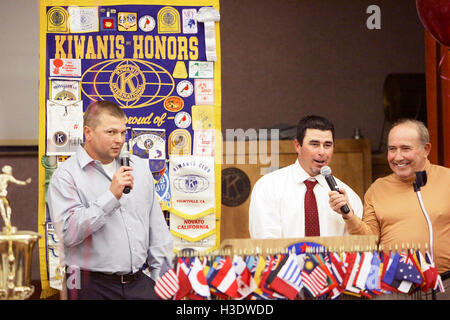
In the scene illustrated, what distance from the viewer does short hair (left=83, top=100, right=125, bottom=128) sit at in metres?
3.27

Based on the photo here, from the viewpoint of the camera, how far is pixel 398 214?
3043 millimetres

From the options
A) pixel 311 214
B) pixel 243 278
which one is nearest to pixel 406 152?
pixel 311 214

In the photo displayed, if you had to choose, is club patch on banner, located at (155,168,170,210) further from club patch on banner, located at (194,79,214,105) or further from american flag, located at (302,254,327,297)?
american flag, located at (302,254,327,297)

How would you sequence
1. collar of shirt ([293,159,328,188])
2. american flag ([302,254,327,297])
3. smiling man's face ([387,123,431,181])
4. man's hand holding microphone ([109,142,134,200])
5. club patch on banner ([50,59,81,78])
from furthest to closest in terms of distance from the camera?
club patch on banner ([50,59,81,78]) < collar of shirt ([293,159,328,188]) < smiling man's face ([387,123,431,181]) < man's hand holding microphone ([109,142,134,200]) < american flag ([302,254,327,297])

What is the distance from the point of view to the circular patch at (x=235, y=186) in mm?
4676

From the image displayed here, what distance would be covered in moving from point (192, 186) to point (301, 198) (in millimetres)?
805

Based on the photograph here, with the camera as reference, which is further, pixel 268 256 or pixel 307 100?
pixel 307 100

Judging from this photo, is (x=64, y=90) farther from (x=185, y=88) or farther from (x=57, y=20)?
(x=185, y=88)

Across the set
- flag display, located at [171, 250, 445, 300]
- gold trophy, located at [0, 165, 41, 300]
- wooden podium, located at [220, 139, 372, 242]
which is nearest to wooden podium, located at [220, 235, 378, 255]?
flag display, located at [171, 250, 445, 300]

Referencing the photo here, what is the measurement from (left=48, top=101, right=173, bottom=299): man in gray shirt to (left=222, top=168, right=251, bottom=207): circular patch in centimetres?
145
